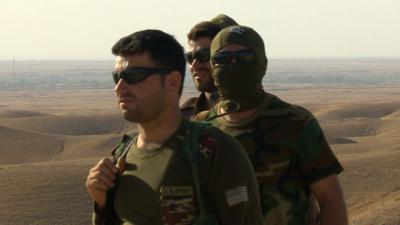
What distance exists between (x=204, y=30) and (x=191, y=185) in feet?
6.92

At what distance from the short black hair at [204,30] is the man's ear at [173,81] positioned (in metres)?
1.70

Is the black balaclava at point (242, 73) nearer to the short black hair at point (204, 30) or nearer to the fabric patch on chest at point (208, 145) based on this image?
the fabric patch on chest at point (208, 145)

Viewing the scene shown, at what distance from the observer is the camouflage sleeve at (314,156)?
366cm

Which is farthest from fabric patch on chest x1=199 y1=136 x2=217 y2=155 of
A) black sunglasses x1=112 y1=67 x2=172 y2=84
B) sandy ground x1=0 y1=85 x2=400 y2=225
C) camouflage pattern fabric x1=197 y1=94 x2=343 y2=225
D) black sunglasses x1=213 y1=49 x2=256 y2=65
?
sandy ground x1=0 y1=85 x2=400 y2=225

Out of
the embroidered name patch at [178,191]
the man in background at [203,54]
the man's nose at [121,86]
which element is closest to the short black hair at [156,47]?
the man's nose at [121,86]

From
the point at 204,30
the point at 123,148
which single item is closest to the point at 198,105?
the point at 204,30

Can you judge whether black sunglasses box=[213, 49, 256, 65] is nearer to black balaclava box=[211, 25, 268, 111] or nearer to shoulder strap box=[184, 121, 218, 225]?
black balaclava box=[211, 25, 268, 111]

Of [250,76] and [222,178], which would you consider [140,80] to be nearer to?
[222,178]

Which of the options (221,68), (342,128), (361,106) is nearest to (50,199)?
(221,68)

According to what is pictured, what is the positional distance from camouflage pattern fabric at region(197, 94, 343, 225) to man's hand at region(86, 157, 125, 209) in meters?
0.81

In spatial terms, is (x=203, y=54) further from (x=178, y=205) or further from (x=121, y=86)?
(x=178, y=205)

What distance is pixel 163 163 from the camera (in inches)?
119

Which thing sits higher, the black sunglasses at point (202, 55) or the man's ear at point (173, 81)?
the man's ear at point (173, 81)

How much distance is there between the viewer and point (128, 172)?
3.13 meters
